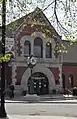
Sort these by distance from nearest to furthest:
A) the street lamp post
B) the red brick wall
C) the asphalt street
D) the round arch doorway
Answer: the asphalt street < the street lamp post < the round arch doorway < the red brick wall

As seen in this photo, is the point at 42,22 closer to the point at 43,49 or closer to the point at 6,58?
the point at 6,58

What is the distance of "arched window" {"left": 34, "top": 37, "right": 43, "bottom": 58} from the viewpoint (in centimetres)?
5488

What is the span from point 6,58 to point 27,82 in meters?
37.3

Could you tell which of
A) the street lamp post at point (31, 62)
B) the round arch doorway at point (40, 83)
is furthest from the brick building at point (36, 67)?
the street lamp post at point (31, 62)

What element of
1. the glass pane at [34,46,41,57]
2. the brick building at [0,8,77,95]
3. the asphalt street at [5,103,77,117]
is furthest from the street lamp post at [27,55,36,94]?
the asphalt street at [5,103,77,117]

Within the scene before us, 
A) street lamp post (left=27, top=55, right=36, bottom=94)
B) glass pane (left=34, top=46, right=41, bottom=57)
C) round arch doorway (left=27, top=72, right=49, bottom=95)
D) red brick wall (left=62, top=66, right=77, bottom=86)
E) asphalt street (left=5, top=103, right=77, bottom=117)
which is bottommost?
asphalt street (left=5, top=103, right=77, bottom=117)

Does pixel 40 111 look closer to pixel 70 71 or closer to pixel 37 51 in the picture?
pixel 37 51

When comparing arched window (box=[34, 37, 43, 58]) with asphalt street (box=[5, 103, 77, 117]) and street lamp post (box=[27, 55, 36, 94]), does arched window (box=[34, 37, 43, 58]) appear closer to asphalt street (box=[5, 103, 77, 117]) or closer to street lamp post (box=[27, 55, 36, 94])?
street lamp post (box=[27, 55, 36, 94])

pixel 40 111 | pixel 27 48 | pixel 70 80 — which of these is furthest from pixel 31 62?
pixel 40 111

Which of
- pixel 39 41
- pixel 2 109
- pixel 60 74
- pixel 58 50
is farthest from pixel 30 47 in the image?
pixel 58 50

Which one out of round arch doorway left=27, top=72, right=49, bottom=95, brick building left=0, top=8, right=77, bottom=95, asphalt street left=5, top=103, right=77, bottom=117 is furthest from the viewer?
round arch doorway left=27, top=72, right=49, bottom=95

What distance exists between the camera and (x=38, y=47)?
55.0 meters

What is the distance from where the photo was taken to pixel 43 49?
54.7 m

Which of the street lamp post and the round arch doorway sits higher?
the street lamp post
